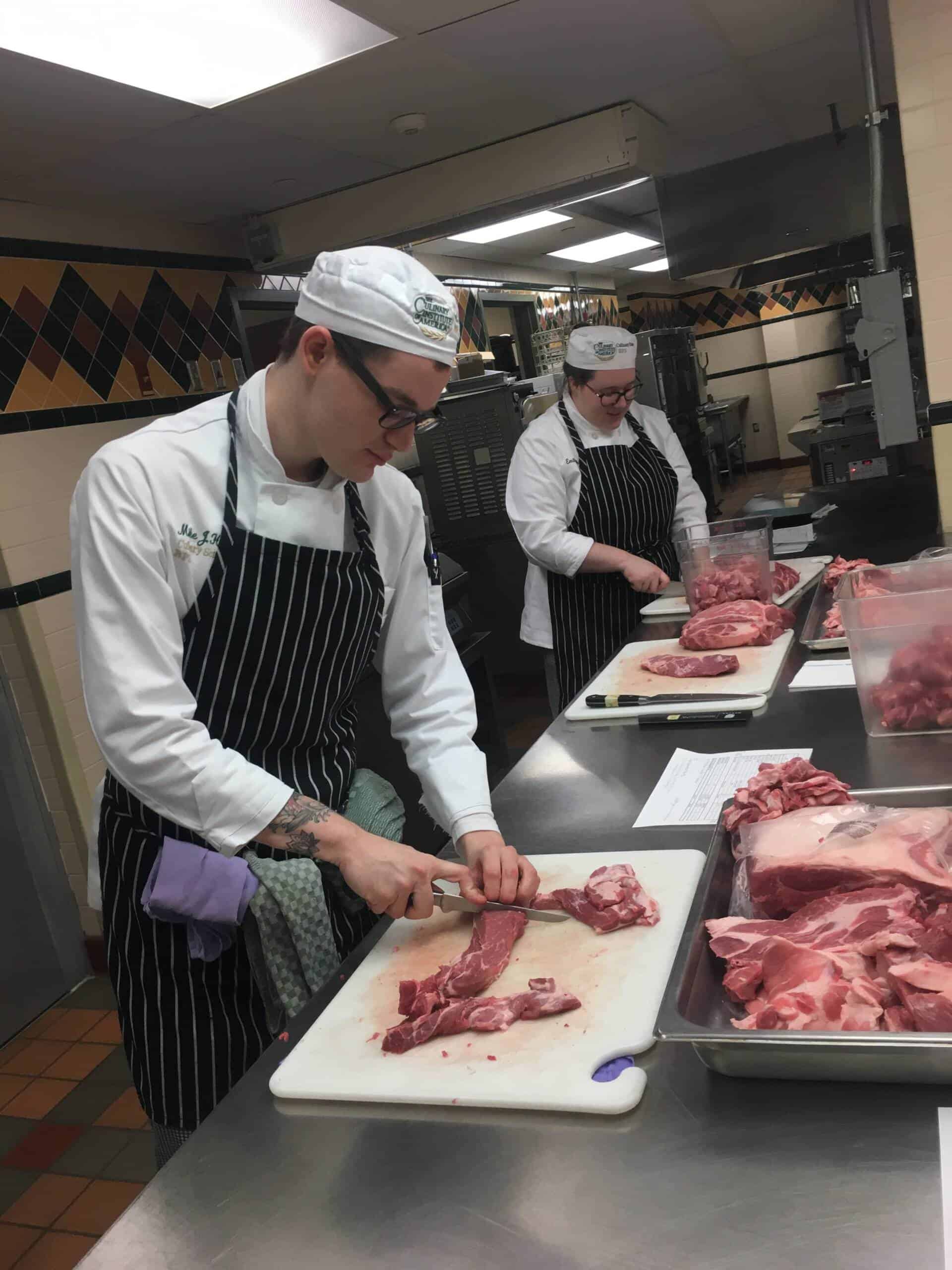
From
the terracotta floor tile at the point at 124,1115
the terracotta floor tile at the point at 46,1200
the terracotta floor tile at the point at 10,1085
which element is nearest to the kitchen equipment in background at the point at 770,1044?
the terracotta floor tile at the point at 46,1200

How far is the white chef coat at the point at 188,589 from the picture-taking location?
1.47 metres

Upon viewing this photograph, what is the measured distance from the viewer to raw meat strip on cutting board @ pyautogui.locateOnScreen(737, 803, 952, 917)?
1138 millimetres

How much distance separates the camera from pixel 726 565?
279cm

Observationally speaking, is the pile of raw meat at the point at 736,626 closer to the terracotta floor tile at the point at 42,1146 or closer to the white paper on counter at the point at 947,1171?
the white paper on counter at the point at 947,1171

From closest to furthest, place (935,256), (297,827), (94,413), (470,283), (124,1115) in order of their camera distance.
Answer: (297,827) < (124,1115) < (935,256) < (94,413) < (470,283)

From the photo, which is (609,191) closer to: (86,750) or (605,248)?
(86,750)

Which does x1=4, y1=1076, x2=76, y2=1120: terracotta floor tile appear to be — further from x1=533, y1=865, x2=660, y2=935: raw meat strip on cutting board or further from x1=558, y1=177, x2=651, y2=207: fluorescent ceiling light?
x1=558, y1=177, x2=651, y2=207: fluorescent ceiling light

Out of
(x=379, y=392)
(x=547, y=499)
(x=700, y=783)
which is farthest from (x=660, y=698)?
(x=547, y=499)

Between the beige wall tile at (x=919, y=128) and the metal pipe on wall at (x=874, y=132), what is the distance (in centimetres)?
30

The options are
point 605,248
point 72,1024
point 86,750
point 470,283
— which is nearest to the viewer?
point 72,1024

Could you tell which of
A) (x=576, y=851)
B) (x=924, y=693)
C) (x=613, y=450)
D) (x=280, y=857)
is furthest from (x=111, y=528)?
(x=613, y=450)

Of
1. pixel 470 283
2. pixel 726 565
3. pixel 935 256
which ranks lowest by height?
pixel 726 565

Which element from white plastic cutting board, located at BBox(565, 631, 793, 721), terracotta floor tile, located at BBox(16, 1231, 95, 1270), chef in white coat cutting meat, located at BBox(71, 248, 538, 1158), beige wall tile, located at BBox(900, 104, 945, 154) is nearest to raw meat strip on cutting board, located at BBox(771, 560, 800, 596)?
white plastic cutting board, located at BBox(565, 631, 793, 721)

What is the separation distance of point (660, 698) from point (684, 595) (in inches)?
40.0
